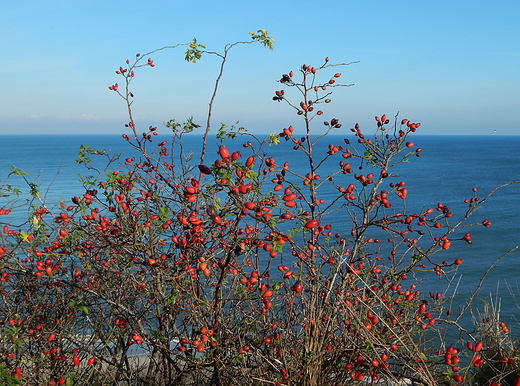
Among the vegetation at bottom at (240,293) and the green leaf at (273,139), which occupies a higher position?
the green leaf at (273,139)

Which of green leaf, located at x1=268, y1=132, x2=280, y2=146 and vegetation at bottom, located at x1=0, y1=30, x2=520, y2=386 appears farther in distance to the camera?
green leaf, located at x1=268, y1=132, x2=280, y2=146

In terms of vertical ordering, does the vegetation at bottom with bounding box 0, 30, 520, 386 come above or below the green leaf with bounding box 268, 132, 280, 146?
below

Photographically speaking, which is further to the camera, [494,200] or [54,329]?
[494,200]

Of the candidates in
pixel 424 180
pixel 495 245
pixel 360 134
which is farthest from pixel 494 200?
pixel 360 134

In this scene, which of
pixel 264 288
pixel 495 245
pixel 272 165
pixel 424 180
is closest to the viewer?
pixel 264 288

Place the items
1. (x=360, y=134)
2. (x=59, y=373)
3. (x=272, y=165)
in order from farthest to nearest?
(x=360, y=134) → (x=59, y=373) → (x=272, y=165)

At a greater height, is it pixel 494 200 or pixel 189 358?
pixel 189 358

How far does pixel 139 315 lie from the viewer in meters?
3.78

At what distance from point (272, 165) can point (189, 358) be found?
1543 millimetres

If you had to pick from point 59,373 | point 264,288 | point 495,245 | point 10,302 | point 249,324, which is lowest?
point 495,245

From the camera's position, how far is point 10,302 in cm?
461

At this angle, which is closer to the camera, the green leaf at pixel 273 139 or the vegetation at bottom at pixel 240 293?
the vegetation at bottom at pixel 240 293

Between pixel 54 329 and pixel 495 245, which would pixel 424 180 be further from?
pixel 54 329

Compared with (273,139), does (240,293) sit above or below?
below
